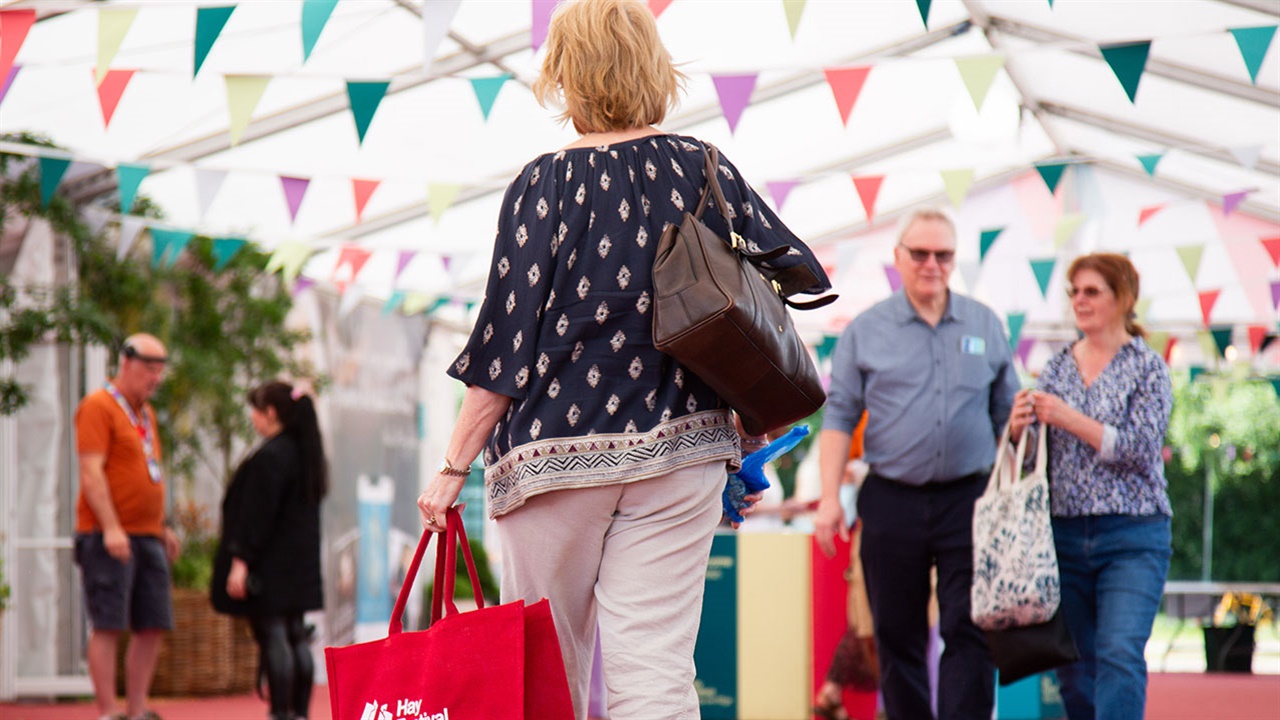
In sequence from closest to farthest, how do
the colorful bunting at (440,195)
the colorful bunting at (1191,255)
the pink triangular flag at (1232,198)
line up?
1. the colorful bunting at (440,195)
2. the pink triangular flag at (1232,198)
3. the colorful bunting at (1191,255)

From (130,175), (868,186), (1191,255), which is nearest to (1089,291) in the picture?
(868,186)

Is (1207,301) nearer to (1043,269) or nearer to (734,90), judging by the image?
(1043,269)

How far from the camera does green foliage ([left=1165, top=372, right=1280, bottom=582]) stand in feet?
42.1

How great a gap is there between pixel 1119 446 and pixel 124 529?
146 inches

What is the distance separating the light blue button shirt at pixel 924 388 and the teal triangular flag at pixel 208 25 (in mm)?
2114

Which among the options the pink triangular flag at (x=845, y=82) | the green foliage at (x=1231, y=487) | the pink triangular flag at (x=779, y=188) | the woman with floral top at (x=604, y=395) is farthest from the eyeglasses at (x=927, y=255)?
the green foliage at (x=1231, y=487)

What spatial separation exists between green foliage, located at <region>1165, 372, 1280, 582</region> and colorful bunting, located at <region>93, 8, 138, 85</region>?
10.4 metres

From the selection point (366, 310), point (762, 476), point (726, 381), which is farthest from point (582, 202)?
point (366, 310)

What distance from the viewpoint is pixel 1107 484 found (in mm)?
3484

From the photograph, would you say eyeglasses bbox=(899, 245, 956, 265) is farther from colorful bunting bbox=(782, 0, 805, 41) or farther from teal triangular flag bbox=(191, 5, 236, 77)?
teal triangular flag bbox=(191, 5, 236, 77)

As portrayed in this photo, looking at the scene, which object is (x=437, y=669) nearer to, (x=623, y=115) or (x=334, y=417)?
(x=623, y=115)

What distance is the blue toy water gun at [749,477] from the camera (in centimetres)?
230

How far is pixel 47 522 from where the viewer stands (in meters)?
7.49

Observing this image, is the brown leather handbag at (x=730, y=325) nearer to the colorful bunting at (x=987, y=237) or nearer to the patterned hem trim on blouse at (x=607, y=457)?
the patterned hem trim on blouse at (x=607, y=457)
